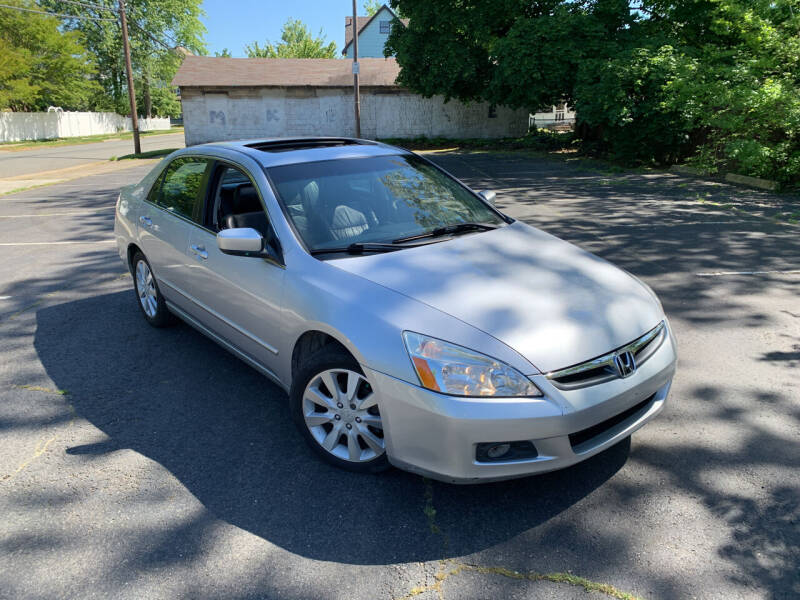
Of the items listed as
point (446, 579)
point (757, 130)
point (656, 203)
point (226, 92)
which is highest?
point (226, 92)

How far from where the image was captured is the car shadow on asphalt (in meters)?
2.73

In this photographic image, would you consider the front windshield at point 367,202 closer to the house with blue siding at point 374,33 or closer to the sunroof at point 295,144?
the sunroof at point 295,144

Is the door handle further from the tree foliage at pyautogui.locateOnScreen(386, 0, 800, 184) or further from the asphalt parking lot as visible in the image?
the tree foliage at pyautogui.locateOnScreen(386, 0, 800, 184)

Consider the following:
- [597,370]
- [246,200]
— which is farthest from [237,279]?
[597,370]

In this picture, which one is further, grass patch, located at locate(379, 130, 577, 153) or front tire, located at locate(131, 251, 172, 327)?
grass patch, located at locate(379, 130, 577, 153)

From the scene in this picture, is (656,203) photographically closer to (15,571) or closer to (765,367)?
(765,367)

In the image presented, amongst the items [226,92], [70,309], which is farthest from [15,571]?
[226,92]

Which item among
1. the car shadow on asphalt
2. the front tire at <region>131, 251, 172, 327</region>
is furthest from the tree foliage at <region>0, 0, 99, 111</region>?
the car shadow on asphalt

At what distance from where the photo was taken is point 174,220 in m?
4.63

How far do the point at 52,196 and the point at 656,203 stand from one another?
13.7 metres

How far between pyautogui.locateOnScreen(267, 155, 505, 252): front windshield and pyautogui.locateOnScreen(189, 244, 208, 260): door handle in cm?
75

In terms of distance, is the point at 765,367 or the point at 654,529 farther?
the point at 765,367

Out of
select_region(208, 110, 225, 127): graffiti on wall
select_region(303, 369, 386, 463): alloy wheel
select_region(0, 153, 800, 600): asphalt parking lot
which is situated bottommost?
select_region(0, 153, 800, 600): asphalt parking lot

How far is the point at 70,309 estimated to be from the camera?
595 cm
